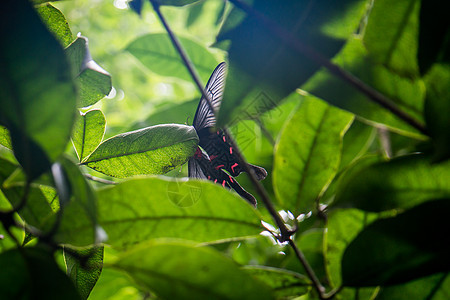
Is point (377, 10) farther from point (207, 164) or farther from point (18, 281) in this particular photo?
point (18, 281)

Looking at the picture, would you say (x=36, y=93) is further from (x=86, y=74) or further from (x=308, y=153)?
(x=308, y=153)

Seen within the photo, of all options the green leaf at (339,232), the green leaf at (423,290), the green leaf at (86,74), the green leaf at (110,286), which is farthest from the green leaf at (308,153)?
the green leaf at (110,286)

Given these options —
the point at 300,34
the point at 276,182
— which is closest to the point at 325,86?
the point at 300,34

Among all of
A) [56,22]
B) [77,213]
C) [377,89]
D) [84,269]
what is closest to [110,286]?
[84,269]

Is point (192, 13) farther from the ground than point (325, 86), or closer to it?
closer to it

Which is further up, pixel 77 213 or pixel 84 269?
pixel 77 213

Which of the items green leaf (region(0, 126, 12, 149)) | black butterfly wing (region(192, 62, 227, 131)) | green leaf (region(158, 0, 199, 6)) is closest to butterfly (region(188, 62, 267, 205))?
black butterfly wing (region(192, 62, 227, 131))

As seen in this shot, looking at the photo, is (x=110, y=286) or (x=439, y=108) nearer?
(x=439, y=108)
